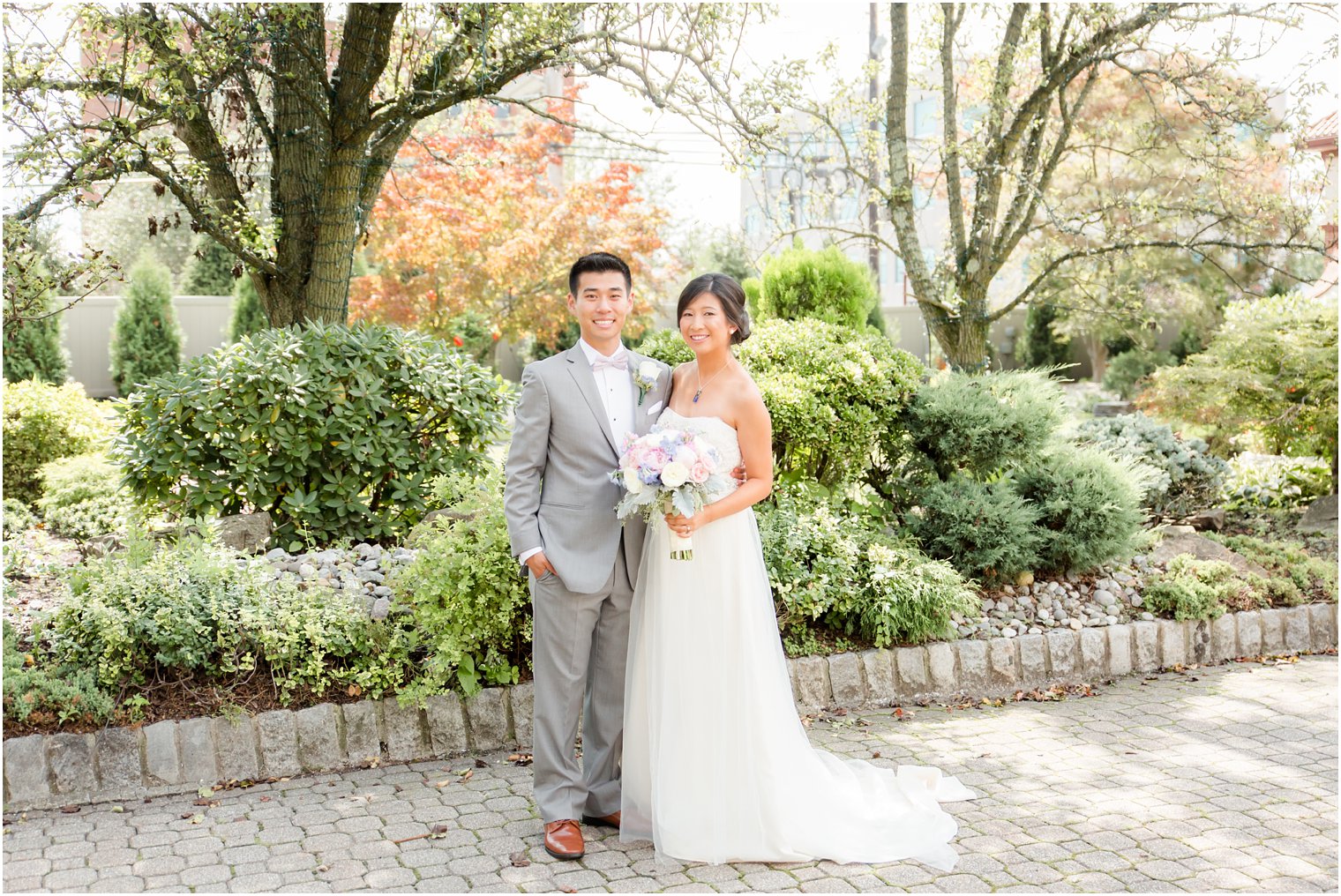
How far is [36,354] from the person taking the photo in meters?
16.0

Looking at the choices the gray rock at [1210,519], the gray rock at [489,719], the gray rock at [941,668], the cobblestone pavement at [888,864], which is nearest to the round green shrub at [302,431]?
the gray rock at [489,719]

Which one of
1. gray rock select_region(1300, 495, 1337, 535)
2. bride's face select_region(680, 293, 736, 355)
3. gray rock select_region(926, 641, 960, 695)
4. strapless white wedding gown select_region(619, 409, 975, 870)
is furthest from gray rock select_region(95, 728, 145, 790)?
gray rock select_region(1300, 495, 1337, 535)

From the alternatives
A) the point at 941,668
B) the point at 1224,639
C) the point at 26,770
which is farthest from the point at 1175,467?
the point at 26,770

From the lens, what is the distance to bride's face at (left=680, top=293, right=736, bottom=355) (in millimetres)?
3885

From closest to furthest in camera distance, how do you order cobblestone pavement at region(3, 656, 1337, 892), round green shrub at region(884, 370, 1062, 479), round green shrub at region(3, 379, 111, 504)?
1. cobblestone pavement at region(3, 656, 1337, 892)
2. round green shrub at region(884, 370, 1062, 479)
3. round green shrub at region(3, 379, 111, 504)

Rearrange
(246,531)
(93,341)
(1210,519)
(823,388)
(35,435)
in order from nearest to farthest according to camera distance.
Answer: (246,531) → (823,388) → (1210,519) → (35,435) → (93,341)

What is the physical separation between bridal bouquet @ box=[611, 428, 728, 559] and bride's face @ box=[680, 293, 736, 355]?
37cm

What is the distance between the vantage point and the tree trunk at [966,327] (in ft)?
30.2

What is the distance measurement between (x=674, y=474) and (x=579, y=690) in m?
0.95

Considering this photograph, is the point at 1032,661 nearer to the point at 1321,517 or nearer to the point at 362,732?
the point at 362,732

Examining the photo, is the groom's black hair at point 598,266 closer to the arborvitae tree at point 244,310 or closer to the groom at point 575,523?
the groom at point 575,523

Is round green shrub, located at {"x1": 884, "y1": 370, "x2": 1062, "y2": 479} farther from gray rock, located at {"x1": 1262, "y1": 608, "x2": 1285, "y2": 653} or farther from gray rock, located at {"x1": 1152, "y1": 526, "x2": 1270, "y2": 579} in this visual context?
gray rock, located at {"x1": 1262, "y1": 608, "x2": 1285, "y2": 653}

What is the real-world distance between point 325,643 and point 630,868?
1756 millimetres

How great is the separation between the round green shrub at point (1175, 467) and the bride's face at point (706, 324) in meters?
5.09
